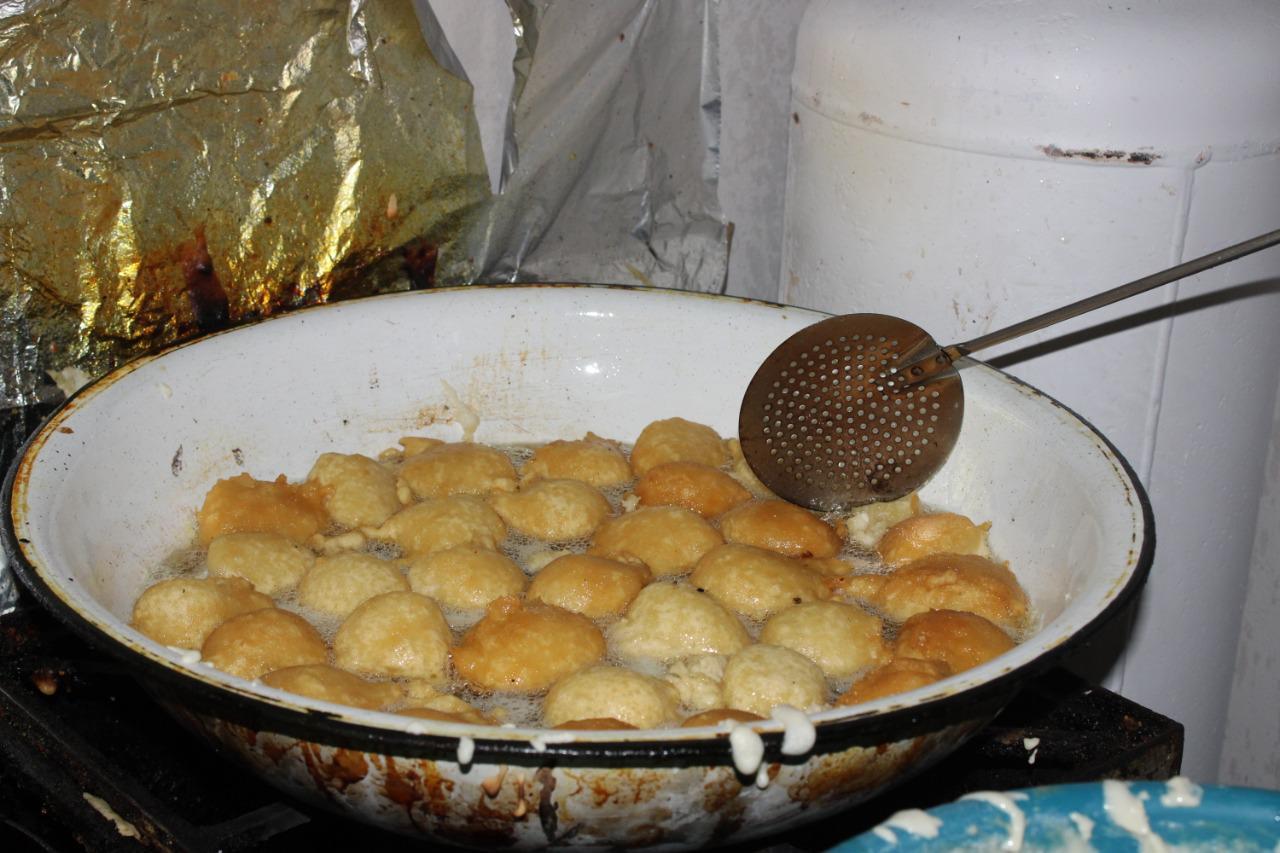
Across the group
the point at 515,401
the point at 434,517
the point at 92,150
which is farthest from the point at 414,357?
the point at 92,150

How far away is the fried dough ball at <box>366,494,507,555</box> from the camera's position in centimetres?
151

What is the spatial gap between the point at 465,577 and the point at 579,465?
312 mm

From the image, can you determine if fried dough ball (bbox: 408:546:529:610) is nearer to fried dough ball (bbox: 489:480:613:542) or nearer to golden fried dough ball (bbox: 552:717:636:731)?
fried dough ball (bbox: 489:480:613:542)

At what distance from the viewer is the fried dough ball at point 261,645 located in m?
1.23

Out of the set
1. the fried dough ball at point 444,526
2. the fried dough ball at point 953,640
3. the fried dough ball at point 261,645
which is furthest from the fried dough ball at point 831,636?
the fried dough ball at point 261,645

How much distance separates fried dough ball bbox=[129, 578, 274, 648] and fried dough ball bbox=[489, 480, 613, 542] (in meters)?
0.35

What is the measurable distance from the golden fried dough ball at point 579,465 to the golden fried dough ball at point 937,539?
38 cm

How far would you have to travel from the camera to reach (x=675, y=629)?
1.33 meters

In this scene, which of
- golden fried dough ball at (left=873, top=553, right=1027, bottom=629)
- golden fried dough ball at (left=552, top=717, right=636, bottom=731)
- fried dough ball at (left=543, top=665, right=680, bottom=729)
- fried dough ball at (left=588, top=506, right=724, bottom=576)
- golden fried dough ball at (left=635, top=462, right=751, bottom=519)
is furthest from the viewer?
golden fried dough ball at (left=635, top=462, right=751, bottom=519)

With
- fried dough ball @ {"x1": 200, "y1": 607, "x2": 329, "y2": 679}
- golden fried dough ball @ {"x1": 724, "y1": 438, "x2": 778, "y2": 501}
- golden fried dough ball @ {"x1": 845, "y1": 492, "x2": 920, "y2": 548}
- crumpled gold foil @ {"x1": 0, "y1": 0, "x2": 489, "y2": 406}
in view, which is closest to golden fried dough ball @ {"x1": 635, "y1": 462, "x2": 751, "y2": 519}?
golden fried dough ball @ {"x1": 724, "y1": 438, "x2": 778, "y2": 501}

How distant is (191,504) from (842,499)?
80cm

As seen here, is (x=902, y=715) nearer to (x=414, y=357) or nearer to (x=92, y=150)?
(x=414, y=357)

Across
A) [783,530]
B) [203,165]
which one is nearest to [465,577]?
[783,530]

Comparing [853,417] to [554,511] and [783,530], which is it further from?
[554,511]
